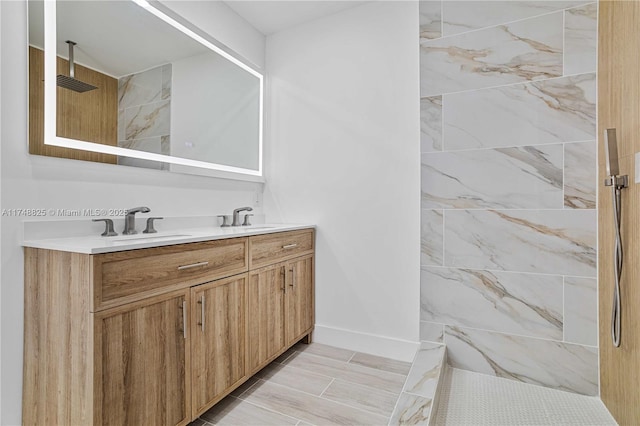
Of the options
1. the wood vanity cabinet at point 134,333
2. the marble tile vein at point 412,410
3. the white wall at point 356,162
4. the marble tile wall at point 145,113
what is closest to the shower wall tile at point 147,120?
the marble tile wall at point 145,113

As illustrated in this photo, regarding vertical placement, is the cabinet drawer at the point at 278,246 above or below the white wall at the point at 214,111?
below

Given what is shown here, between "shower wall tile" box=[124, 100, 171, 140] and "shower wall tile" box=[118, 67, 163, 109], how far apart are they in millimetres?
32

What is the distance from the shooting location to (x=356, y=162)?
93.0 inches

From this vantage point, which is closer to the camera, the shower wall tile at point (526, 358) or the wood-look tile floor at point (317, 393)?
the wood-look tile floor at point (317, 393)

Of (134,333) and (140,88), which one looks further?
(140,88)

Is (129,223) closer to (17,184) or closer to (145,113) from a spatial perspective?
(17,184)

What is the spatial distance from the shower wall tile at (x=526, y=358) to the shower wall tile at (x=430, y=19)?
73.7 inches

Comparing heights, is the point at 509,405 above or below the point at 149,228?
below

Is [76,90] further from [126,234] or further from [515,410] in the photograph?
[515,410]

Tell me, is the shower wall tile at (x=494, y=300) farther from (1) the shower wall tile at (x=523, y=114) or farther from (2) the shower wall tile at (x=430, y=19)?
(2) the shower wall tile at (x=430, y=19)

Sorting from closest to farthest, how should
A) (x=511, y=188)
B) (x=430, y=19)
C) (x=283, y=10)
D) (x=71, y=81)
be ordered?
(x=71, y=81)
(x=511, y=188)
(x=430, y=19)
(x=283, y=10)

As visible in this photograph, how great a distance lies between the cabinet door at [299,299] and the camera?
7.16 ft

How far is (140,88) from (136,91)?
0.03 metres

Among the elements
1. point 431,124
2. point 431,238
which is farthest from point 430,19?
point 431,238
